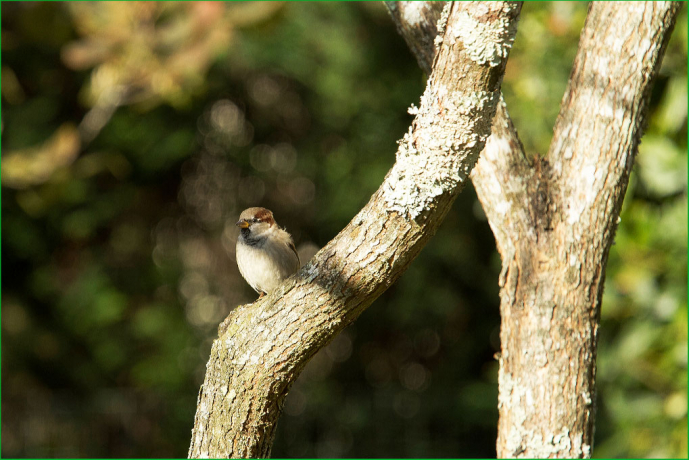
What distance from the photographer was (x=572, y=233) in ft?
7.98

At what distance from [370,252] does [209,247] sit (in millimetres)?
4881

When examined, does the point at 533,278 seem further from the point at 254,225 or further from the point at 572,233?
the point at 254,225

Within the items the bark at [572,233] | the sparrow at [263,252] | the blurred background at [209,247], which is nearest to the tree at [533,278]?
the bark at [572,233]

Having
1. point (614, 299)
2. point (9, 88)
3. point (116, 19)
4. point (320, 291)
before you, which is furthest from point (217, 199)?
point (320, 291)

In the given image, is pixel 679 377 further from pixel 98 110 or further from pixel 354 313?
pixel 98 110

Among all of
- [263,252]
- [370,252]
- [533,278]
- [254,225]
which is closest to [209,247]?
[254,225]

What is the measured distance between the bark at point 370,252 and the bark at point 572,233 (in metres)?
0.69

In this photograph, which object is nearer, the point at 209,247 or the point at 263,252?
the point at 263,252

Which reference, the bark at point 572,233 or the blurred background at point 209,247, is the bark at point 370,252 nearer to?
the bark at point 572,233

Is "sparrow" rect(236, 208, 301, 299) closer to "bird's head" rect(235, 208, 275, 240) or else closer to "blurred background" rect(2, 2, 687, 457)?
"bird's head" rect(235, 208, 275, 240)

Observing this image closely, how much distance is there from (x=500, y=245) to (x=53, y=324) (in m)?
4.54

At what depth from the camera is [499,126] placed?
2.54 meters

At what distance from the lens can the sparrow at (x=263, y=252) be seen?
3.36m

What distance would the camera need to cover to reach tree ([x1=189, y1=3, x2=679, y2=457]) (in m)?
1.97
